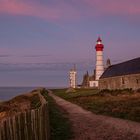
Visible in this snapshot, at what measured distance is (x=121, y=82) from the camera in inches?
2286

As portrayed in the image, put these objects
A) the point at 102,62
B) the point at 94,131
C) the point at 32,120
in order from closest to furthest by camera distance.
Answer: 1. the point at 32,120
2. the point at 94,131
3. the point at 102,62

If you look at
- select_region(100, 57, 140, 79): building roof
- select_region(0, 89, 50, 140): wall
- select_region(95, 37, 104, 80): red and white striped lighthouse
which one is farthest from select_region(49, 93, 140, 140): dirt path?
select_region(95, 37, 104, 80): red and white striped lighthouse

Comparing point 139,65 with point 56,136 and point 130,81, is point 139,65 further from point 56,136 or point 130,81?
point 56,136

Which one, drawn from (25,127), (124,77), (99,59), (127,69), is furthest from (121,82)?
(25,127)

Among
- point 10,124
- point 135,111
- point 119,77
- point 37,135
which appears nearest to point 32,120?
point 37,135

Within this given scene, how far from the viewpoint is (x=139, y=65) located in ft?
178

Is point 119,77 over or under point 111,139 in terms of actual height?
over

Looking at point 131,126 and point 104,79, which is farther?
point 104,79

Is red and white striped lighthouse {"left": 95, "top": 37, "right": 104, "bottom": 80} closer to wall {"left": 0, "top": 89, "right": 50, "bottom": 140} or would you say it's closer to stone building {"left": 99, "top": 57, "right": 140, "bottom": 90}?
stone building {"left": 99, "top": 57, "right": 140, "bottom": 90}

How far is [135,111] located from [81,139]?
9.43 meters

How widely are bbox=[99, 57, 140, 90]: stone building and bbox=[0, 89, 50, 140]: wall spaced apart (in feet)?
133

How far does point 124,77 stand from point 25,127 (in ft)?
158

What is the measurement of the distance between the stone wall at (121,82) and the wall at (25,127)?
133 feet

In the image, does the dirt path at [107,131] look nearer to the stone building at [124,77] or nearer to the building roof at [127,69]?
the stone building at [124,77]
